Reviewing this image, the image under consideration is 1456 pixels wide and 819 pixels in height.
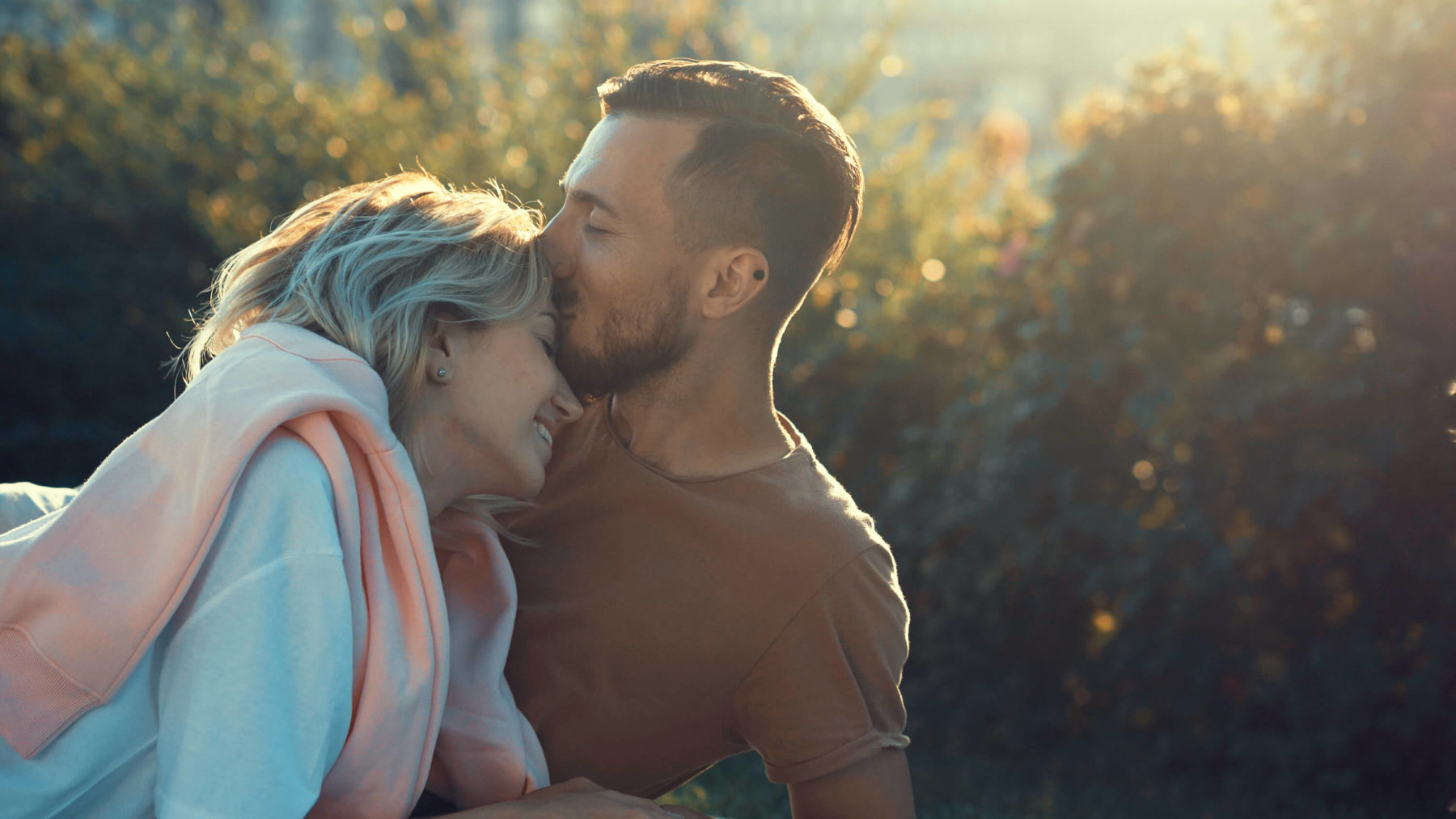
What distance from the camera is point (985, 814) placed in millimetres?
3875

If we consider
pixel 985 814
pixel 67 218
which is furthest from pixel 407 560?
pixel 67 218

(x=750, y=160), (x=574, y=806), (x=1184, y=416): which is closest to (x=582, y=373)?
(x=750, y=160)

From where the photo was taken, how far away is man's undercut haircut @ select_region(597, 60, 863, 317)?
8.27 feet

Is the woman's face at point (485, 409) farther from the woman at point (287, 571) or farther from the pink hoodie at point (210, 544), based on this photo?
the pink hoodie at point (210, 544)

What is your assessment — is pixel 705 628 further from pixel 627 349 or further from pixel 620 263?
pixel 620 263

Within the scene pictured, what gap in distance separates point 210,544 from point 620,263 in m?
0.99

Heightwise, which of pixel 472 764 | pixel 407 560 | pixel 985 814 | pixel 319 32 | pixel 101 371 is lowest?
pixel 319 32

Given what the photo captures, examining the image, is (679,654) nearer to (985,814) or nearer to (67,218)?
(985,814)

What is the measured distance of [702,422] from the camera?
2.59 meters

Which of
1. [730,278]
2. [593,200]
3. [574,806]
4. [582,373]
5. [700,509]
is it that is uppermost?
[593,200]

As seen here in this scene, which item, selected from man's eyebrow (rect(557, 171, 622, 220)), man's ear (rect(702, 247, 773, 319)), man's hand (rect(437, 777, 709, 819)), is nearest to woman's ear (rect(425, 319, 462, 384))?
man's eyebrow (rect(557, 171, 622, 220))

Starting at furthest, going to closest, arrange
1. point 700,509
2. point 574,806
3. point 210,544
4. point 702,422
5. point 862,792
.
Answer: point 702,422 < point 700,509 < point 862,792 < point 574,806 < point 210,544

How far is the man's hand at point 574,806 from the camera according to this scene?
1989 millimetres

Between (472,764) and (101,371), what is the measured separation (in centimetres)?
558
